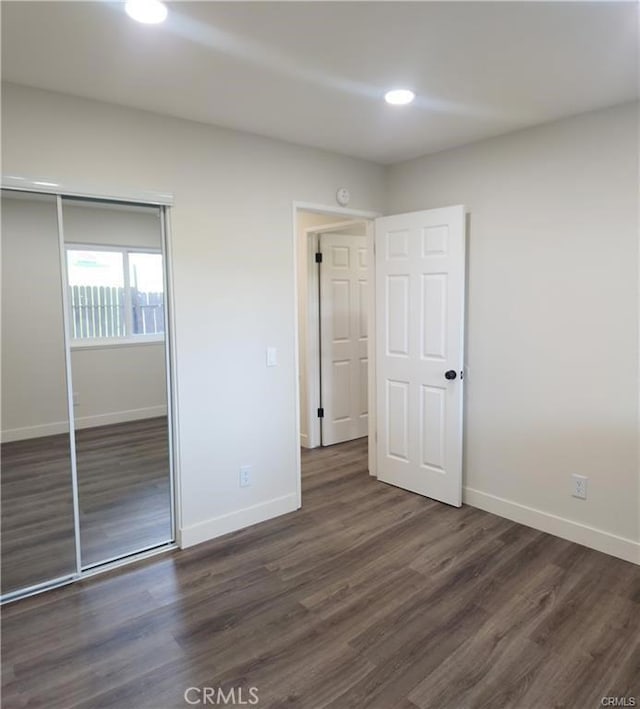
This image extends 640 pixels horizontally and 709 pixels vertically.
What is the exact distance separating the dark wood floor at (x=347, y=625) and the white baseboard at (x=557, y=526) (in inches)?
2.6

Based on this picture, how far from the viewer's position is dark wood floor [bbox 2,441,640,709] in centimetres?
188

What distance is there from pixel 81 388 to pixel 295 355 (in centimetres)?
139

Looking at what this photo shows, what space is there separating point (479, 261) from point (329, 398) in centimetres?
210

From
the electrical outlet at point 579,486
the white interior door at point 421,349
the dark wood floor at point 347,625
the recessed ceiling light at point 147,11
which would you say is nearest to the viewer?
the recessed ceiling light at point 147,11

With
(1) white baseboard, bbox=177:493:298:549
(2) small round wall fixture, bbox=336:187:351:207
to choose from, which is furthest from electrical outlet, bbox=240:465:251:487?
(2) small round wall fixture, bbox=336:187:351:207

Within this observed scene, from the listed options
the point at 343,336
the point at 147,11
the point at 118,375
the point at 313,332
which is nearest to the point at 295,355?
the point at 118,375

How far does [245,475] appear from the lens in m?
3.21

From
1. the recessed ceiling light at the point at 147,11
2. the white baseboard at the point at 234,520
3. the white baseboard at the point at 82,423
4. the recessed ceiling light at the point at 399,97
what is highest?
the recessed ceiling light at the point at 399,97

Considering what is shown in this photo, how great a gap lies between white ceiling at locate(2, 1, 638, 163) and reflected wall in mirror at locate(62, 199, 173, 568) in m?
0.70

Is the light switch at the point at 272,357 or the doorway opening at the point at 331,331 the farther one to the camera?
the doorway opening at the point at 331,331

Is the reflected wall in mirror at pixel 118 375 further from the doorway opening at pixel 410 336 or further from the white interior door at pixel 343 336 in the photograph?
the white interior door at pixel 343 336

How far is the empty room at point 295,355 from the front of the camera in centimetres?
193

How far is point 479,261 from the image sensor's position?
132 inches

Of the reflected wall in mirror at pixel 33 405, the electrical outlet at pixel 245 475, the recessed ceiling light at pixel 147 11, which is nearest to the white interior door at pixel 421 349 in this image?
the electrical outlet at pixel 245 475
